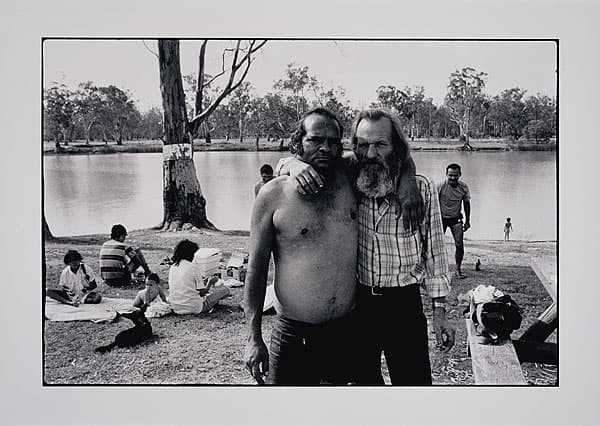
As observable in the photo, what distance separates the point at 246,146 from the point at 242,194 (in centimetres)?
22

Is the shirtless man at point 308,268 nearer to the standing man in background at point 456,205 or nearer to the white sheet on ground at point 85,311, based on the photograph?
the standing man in background at point 456,205

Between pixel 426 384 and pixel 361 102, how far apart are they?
49.6 inches

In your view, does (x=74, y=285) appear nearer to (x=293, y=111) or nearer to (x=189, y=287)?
(x=189, y=287)

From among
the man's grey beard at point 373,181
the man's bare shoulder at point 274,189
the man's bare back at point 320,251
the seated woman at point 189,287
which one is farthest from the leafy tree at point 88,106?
the man's grey beard at point 373,181

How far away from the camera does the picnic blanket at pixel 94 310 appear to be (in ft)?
11.5

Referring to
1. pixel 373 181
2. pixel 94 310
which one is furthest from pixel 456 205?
pixel 94 310

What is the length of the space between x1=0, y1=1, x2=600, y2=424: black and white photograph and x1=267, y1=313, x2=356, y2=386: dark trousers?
0.01 m

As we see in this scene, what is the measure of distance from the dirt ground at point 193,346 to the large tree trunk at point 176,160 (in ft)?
0.44

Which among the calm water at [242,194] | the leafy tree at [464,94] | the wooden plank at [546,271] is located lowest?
the wooden plank at [546,271]

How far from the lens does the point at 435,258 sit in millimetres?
3439

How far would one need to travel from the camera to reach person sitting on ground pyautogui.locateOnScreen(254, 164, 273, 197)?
3.49 m

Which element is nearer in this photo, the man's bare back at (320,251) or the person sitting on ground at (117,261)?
the man's bare back at (320,251)
